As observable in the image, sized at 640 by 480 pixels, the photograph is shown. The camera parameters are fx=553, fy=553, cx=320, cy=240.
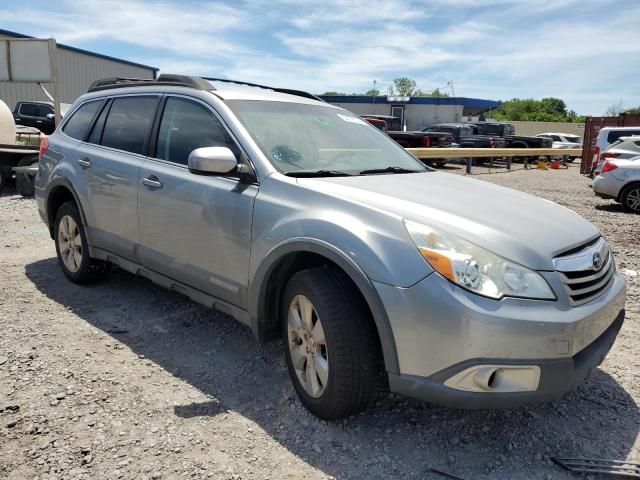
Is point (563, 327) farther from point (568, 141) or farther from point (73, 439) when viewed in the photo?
point (568, 141)

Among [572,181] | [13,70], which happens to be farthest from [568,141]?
[13,70]

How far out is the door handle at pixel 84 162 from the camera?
454 cm

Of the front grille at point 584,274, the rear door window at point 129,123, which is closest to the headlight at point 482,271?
the front grille at point 584,274

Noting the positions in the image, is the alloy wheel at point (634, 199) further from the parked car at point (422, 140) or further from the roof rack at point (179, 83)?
the parked car at point (422, 140)

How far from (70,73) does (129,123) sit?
32084 millimetres

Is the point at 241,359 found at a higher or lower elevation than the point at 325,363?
lower

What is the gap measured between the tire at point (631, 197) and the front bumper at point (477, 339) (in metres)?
9.40

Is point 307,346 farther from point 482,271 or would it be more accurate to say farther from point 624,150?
point 624,150

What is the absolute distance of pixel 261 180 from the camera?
124 inches

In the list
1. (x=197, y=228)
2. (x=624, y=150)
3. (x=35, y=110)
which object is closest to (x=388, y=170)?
(x=197, y=228)

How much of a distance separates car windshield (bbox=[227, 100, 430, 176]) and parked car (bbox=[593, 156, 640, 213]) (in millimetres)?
8300

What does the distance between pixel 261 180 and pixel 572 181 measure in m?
16.9

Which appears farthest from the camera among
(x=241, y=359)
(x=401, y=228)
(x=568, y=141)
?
(x=568, y=141)

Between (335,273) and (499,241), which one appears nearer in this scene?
(499,241)
